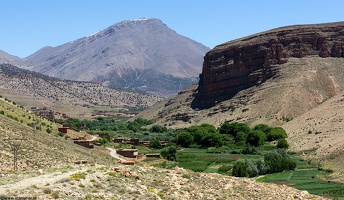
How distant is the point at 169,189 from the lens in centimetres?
2153

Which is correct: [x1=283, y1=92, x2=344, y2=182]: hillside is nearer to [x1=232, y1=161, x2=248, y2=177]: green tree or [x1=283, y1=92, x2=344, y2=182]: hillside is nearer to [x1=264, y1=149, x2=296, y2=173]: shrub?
[x1=264, y1=149, x2=296, y2=173]: shrub

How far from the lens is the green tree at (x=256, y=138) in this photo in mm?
86625

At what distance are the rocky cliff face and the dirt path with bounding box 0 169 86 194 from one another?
112635mm

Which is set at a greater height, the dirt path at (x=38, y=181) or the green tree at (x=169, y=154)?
the dirt path at (x=38, y=181)

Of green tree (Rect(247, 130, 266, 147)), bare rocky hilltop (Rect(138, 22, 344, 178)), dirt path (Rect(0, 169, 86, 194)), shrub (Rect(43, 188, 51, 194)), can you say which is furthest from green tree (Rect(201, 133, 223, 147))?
shrub (Rect(43, 188, 51, 194))

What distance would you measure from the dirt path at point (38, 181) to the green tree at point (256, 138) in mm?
68074

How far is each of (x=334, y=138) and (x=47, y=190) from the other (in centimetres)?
6138

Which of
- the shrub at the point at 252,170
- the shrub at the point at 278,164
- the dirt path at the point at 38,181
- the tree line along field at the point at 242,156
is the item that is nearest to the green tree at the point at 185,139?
the tree line along field at the point at 242,156

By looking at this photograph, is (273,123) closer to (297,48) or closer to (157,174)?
(297,48)

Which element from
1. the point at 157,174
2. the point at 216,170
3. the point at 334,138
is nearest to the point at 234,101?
the point at 334,138

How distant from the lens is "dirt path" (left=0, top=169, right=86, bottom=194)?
692 inches

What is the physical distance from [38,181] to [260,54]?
118240 millimetres

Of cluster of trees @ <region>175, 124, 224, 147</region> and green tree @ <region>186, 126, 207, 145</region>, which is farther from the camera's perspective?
green tree @ <region>186, 126, 207, 145</region>

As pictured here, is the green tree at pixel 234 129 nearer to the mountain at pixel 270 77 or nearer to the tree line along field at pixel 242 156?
the tree line along field at pixel 242 156
